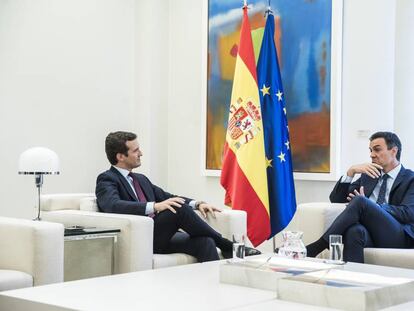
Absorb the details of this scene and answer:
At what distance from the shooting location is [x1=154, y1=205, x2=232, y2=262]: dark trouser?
A: 4.57 meters

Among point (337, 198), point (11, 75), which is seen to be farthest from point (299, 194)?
point (11, 75)

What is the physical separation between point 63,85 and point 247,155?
1912 mm

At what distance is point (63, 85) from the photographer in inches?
251

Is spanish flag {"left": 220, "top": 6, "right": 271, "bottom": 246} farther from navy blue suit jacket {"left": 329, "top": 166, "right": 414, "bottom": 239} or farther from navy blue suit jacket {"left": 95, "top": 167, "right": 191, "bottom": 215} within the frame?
navy blue suit jacket {"left": 95, "top": 167, "right": 191, "bottom": 215}

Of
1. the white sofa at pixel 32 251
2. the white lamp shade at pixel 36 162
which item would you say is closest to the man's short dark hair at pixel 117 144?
the white lamp shade at pixel 36 162

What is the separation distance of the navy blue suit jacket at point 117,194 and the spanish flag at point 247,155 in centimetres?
93

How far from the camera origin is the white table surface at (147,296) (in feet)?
8.40

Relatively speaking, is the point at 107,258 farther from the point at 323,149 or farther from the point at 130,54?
the point at 130,54

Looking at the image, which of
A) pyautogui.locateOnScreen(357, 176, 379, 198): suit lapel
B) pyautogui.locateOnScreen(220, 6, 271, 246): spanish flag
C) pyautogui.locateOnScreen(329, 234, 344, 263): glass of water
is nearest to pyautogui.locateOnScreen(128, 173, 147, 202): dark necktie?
pyautogui.locateOnScreen(220, 6, 271, 246): spanish flag

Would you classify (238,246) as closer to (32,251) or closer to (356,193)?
(32,251)

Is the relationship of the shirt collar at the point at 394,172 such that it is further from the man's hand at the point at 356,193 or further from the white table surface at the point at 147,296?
the white table surface at the point at 147,296

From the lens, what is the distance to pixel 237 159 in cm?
583

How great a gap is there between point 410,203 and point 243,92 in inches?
71.3

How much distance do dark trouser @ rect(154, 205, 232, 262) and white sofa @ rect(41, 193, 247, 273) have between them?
4.1 inches
